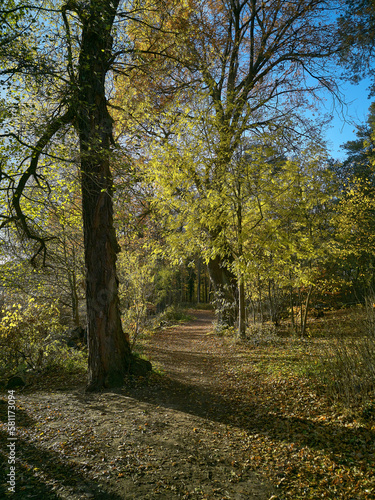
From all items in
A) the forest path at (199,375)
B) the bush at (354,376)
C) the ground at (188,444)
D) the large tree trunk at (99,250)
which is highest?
the large tree trunk at (99,250)

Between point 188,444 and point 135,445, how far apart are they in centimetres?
65

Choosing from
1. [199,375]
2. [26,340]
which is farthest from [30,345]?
[199,375]

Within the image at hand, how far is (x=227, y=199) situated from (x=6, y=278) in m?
5.82

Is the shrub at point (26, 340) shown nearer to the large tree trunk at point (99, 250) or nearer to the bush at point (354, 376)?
the large tree trunk at point (99, 250)

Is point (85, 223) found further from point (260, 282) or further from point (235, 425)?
point (260, 282)

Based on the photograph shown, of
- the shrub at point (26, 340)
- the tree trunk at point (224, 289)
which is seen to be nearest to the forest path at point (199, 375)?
the tree trunk at point (224, 289)

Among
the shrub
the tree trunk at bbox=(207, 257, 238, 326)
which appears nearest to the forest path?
the tree trunk at bbox=(207, 257, 238, 326)

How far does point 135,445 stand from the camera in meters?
3.46

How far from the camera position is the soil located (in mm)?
2775

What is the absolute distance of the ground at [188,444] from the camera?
2.81 m

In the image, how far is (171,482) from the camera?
2.88 meters

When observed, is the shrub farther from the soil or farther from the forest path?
the forest path

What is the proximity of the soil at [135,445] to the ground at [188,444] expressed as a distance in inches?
0.5

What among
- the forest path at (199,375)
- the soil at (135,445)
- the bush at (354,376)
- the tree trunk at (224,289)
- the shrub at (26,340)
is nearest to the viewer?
the soil at (135,445)
